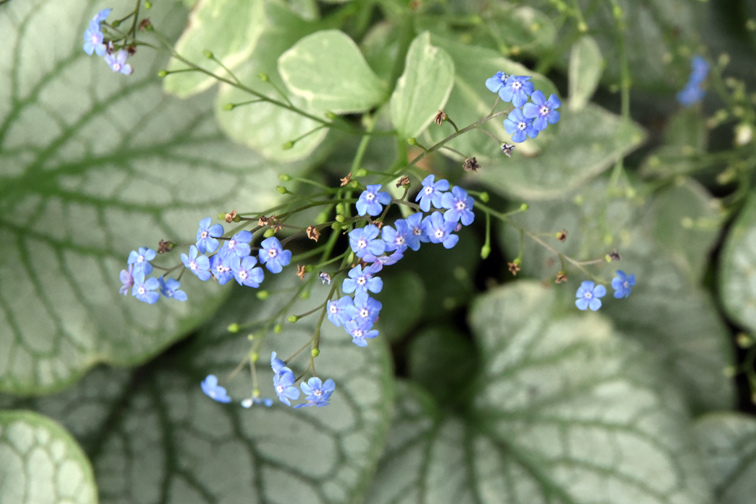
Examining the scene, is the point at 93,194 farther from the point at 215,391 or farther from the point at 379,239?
the point at 379,239

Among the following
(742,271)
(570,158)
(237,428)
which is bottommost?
Result: (237,428)

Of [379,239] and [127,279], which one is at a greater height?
[379,239]

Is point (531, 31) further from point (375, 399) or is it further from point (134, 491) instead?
point (134, 491)

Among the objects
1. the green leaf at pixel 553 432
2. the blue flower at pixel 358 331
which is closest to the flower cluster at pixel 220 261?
the blue flower at pixel 358 331

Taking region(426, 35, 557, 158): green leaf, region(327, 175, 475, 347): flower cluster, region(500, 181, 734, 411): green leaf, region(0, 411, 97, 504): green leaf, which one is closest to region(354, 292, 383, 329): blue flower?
region(327, 175, 475, 347): flower cluster

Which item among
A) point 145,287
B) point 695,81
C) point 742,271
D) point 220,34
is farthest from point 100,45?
point 742,271

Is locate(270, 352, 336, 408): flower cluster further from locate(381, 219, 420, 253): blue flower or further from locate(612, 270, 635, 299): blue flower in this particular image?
locate(612, 270, 635, 299): blue flower

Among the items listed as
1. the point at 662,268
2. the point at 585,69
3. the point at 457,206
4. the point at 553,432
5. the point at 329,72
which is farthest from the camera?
the point at 662,268

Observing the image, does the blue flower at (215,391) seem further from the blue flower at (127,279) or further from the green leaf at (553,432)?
the green leaf at (553,432)
